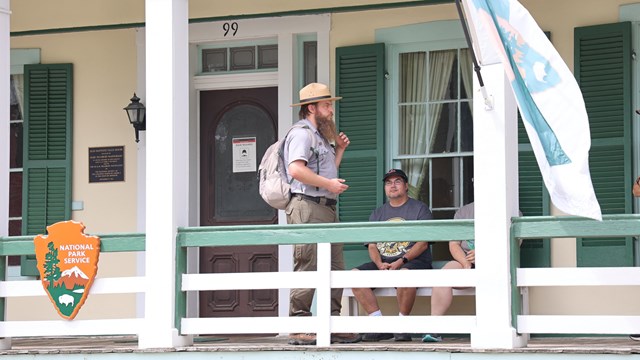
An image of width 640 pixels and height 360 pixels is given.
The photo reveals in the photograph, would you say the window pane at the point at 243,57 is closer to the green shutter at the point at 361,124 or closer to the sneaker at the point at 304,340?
the green shutter at the point at 361,124

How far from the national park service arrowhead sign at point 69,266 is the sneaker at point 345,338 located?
1.72 meters

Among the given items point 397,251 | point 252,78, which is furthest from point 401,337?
point 252,78

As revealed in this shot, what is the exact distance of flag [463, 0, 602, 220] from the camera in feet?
23.6

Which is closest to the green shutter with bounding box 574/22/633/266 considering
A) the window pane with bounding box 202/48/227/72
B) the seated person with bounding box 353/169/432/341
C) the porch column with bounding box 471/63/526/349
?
the seated person with bounding box 353/169/432/341

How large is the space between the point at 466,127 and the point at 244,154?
2.02 meters

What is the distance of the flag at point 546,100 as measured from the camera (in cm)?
721

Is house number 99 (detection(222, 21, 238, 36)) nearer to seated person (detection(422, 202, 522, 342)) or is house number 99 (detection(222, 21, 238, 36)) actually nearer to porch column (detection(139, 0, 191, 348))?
porch column (detection(139, 0, 191, 348))

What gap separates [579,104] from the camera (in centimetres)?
724

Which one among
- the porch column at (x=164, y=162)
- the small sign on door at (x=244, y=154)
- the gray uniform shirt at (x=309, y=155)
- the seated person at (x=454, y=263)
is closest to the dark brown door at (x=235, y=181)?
the small sign on door at (x=244, y=154)

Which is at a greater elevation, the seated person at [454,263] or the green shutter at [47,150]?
the green shutter at [47,150]

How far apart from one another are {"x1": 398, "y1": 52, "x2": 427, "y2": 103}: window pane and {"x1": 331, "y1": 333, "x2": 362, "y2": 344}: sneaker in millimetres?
2358

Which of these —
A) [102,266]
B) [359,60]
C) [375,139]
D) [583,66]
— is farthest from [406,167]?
[102,266]

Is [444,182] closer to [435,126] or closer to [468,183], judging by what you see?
[468,183]

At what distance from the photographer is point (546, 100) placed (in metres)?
7.29
